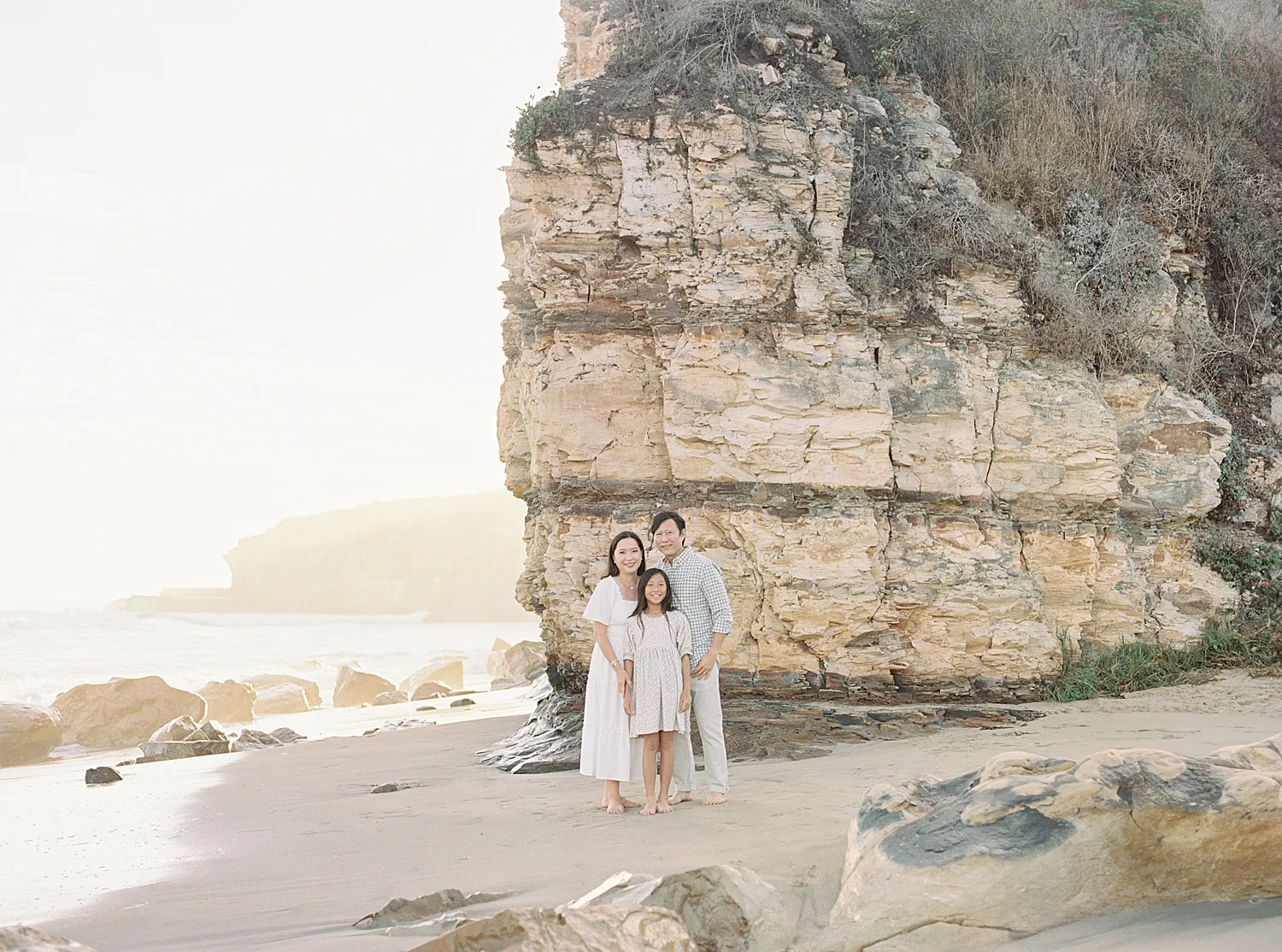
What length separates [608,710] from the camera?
608cm

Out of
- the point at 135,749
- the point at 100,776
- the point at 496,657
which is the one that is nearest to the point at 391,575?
the point at 496,657

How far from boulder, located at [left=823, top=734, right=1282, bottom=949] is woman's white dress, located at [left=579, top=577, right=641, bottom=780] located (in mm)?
2632

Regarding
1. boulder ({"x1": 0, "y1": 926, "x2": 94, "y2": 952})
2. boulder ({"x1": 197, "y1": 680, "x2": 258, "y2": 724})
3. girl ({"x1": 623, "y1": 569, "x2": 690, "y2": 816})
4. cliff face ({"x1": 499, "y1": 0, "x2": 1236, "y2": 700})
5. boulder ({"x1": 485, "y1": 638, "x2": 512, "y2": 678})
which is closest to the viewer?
boulder ({"x1": 0, "y1": 926, "x2": 94, "y2": 952})

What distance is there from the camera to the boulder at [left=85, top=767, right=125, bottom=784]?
358 inches

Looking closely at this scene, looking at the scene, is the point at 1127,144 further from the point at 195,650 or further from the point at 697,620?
the point at 195,650

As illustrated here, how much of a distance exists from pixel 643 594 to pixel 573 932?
3133 mm

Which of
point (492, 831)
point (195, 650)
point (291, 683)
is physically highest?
point (492, 831)

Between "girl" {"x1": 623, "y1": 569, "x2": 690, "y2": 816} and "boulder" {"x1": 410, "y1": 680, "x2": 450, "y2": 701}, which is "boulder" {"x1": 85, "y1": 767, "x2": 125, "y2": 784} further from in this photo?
"boulder" {"x1": 410, "y1": 680, "x2": 450, "y2": 701}

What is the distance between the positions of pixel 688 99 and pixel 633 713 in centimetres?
611

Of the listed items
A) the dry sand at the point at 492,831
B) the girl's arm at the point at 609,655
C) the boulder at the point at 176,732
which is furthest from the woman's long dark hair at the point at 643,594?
the boulder at the point at 176,732

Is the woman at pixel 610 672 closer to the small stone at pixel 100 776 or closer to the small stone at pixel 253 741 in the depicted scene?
the small stone at pixel 100 776

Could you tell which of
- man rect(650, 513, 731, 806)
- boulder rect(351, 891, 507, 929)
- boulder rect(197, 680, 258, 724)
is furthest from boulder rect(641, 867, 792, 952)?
boulder rect(197, 680, 258, 724)

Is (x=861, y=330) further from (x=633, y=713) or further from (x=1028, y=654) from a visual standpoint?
(x=633, y=713)

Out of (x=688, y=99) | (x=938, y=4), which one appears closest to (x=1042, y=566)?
(x=688, y=99)
